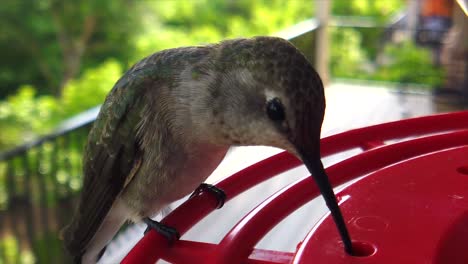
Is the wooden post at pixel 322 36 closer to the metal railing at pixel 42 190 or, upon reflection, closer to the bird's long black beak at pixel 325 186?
the metal railing at pixel 42 190

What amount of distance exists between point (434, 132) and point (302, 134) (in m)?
0.33

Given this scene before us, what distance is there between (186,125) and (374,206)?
1.13 feet

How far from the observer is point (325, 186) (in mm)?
615

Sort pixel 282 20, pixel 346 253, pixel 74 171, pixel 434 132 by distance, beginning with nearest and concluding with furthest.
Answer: pixel 346 253 < pixel 434 132 < pixel 74 171 < pixel 282 20

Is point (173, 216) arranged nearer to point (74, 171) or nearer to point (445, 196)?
point (445, 196)

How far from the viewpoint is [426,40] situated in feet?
18.1

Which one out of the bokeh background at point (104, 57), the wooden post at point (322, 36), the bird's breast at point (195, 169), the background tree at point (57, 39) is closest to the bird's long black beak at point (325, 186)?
the bird's breast at point (195, 169)

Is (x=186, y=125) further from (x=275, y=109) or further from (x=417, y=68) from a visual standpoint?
(x=417, y=68)

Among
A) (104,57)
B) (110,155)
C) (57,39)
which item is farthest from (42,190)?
(104,57)

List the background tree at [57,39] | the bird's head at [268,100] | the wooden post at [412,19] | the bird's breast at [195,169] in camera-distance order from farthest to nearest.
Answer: the background tree at [57,39], the wooden post at [412,19], the bird's breast at [195,169], the bird's head at [268,100]

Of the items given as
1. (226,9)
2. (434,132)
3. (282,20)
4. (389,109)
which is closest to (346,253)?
(434,132)

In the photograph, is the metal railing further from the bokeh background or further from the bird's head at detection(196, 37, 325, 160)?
the bird's head at detection(196, 37, 325, 160)

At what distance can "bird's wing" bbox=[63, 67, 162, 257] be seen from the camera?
0.96 meters

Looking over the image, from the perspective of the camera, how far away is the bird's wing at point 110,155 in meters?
0.96
